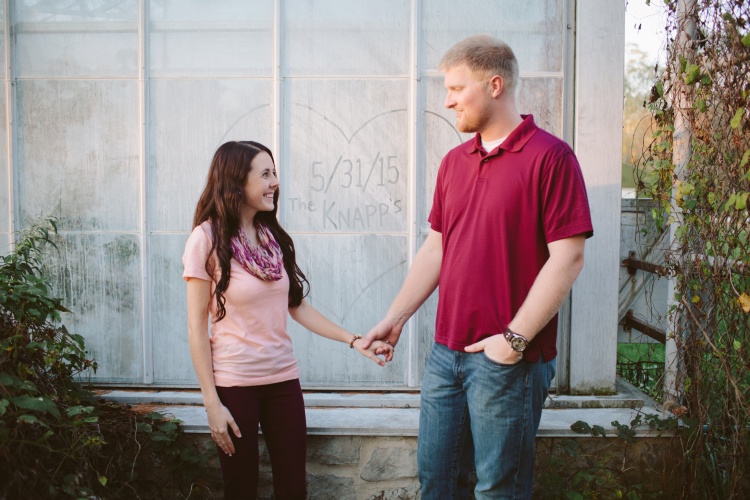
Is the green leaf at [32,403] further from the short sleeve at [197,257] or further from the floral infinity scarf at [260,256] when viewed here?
the floral infinity scarf at [260,256]

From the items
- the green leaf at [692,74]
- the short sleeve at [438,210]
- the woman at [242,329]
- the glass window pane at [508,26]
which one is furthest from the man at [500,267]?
the glass window pane at [508,26]

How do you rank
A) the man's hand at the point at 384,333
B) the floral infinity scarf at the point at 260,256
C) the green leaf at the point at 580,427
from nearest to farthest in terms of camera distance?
the floral infinity scarf at the point at 260,256 → the man's hand at the point at 384,333 → the green leaf at the point at 580,427

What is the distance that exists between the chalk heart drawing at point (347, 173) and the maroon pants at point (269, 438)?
4.02 ft

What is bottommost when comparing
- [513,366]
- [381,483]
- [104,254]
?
[381,483]

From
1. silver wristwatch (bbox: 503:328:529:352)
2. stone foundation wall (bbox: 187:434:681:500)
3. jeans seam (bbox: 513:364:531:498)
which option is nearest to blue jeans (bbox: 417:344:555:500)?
jeans seam (bbox: 513:364:531:498)

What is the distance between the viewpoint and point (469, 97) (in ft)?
8.45

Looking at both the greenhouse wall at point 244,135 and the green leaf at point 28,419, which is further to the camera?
the greenhouse wall at point 244,135

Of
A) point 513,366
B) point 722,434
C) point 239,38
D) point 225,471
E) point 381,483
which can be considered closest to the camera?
point 513,366

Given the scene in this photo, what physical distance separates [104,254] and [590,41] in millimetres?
2943

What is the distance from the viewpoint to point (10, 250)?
13.0ft

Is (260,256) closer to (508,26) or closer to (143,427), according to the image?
(143,427)

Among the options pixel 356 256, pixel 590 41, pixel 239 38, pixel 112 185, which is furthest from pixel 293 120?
pixel 590 41

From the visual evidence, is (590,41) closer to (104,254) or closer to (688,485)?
(688,485)

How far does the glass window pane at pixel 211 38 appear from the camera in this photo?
3.89 metres
